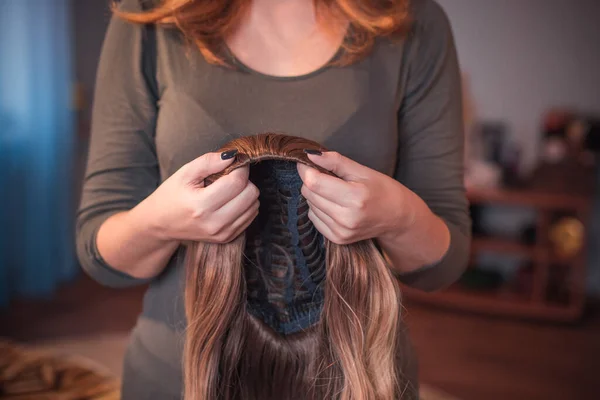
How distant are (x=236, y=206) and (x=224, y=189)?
0.03 m

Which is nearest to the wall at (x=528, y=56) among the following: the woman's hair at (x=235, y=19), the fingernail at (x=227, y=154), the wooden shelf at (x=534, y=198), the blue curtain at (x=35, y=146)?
the wooden shelf at (x=534, y=198)

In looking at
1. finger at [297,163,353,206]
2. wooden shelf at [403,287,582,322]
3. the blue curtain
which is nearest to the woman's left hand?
finger at [297,163,353,206]

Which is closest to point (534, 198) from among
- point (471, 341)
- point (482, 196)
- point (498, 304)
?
point (482, 196)

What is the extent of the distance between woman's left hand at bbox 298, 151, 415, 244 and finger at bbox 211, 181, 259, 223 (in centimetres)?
6

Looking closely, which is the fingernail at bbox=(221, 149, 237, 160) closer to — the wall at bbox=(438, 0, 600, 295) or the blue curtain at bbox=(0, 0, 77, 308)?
the blue curtain at bbox=(0, 0, 77, 308)

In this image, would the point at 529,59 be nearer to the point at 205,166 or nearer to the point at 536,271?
the point at 536,271

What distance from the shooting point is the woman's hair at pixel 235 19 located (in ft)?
2.64

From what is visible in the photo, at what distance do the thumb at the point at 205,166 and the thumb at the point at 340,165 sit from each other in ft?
0.32

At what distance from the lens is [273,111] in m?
0.78

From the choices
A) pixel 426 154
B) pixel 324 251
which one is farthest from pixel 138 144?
pixel 426 154

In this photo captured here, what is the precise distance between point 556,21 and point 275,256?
3.03m

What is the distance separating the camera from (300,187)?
2.39 ft

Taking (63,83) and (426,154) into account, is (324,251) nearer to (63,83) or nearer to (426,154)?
(426,154)

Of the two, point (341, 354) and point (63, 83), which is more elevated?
point (341, 354)
